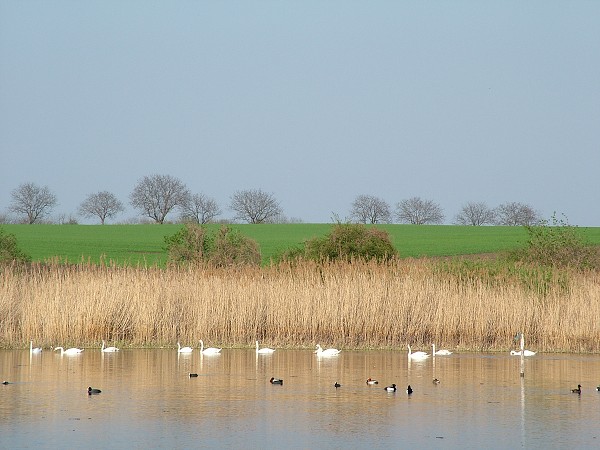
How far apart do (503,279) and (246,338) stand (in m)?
6.72

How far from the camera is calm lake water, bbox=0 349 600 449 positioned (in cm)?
1027

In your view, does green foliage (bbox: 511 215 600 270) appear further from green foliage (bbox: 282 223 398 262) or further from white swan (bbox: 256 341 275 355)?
white swan (bbox: 256 341 275 355)

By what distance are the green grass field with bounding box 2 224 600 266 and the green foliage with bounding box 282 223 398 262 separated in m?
22.1

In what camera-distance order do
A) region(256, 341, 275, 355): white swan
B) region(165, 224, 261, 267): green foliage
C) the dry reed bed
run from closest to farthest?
region(256, 341, 275, 355): white swan, the dry reed bed, region(165, 224, 261, 267): green foliage

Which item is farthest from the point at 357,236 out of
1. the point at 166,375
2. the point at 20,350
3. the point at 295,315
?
the point at 166,375

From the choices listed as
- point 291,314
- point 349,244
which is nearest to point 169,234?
point 349,244

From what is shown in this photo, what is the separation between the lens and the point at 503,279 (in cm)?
2331

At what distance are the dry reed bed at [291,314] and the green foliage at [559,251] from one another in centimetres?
1210

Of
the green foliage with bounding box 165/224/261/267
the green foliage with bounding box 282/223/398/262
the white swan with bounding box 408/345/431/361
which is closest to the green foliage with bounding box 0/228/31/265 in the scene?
the green foliage with bounding box 165/224/261/267

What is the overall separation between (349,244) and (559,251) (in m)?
9.04

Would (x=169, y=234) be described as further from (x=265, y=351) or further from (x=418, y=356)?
(x=418, y=356)

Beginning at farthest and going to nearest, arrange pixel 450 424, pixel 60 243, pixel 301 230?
1. pixel 301 230
2. pixel 60 243
3. pixel 450 424

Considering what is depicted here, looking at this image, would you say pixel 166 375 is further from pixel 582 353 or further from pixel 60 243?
pixel 60 243

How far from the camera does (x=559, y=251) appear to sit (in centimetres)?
3391
